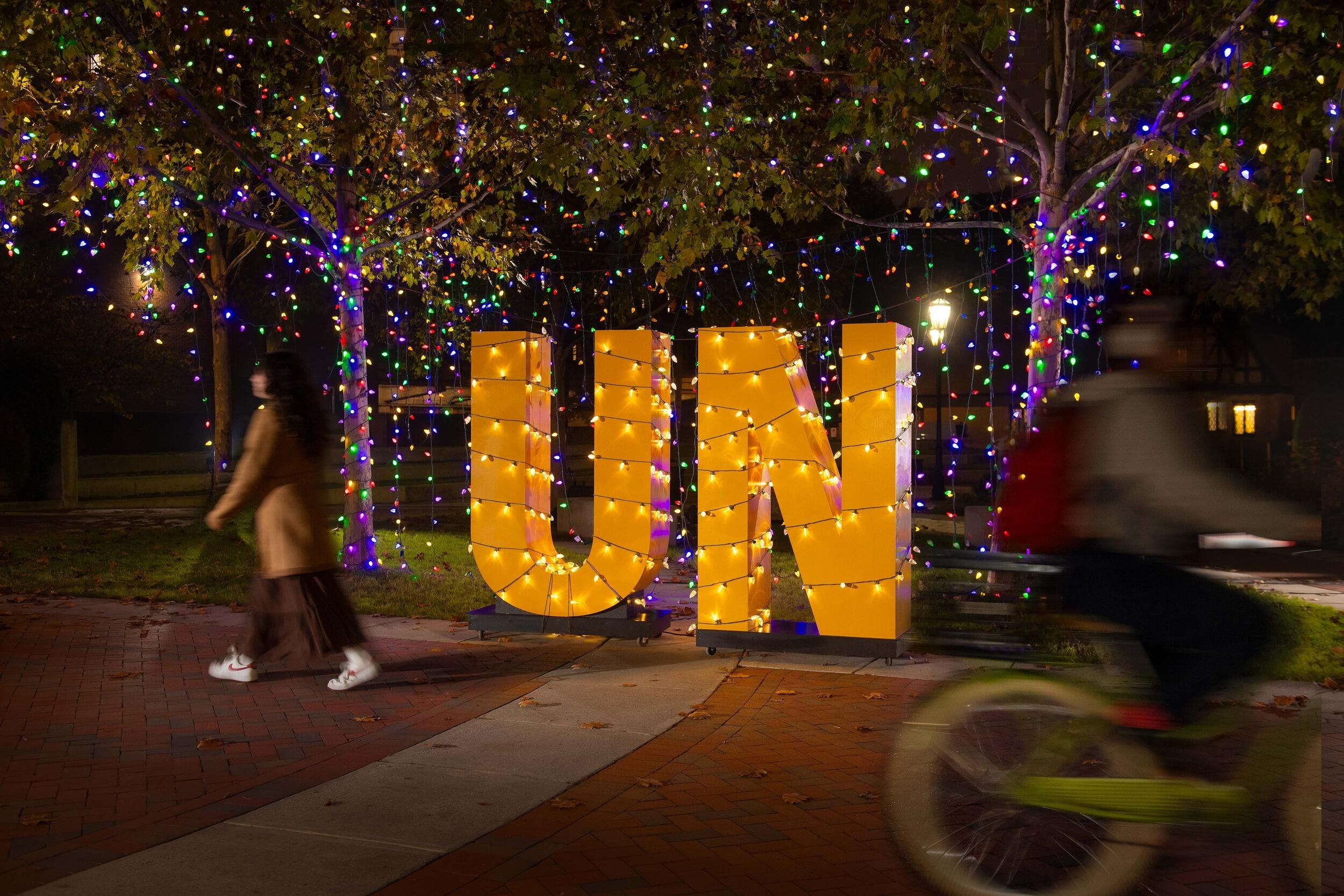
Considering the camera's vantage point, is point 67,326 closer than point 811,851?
No

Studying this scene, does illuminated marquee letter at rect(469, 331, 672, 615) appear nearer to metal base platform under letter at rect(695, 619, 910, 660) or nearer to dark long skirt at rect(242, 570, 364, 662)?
metal base platform under letter at rect(695, 619, 910, 660)

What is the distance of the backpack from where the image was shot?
13.4 ft

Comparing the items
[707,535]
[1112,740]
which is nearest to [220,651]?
[707,535]

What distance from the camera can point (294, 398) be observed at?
6871 mm

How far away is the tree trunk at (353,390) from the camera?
41.9ft

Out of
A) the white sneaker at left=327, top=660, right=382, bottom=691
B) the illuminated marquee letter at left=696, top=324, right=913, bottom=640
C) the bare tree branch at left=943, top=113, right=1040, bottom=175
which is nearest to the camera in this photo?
the white sneaker at left=327, top=660, right=382, bottom=691

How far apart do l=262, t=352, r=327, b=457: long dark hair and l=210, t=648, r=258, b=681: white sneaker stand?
1.45 metres

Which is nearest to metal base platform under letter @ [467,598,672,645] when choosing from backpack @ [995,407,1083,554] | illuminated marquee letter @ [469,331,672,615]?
illuminated marquee letter @ [469,331,672,615]

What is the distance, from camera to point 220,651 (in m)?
8.41

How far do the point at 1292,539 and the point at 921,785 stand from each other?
1.51 metres

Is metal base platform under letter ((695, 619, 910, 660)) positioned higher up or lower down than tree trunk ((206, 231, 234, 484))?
lower down

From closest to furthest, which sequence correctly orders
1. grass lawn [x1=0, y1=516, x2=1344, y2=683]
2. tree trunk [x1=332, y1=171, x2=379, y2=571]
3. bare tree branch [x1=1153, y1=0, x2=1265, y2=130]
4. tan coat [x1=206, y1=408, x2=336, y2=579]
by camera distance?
1. tan coat [x1=206, y1=408, x2=336, y2=579]
2. bare tree branch [x1=1153, y1=0, x2=1265, y2=130]
3. grass lawn [x1=0, y1=516, x2=1344, y2=683]
4. tree trunk [x1=332, y1=171, x2=379, y2=571]

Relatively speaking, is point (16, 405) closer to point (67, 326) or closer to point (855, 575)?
point (67, 326)

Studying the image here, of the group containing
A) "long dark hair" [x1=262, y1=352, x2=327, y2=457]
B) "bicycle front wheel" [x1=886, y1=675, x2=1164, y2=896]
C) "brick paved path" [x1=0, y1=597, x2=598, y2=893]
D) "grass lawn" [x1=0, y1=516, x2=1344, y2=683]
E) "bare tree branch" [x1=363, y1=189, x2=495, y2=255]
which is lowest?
"grass lawn" [x1=0, y1=516, x2=1344, y2=683]
